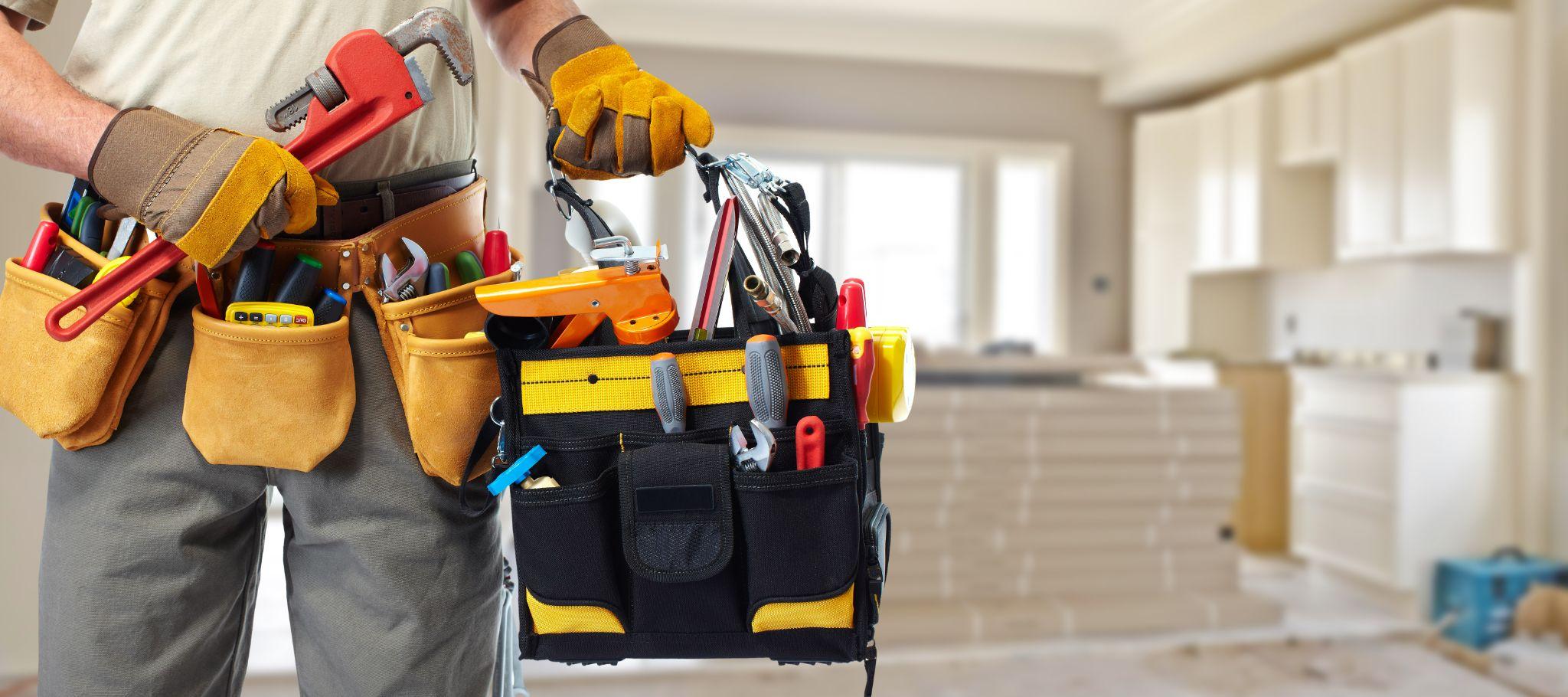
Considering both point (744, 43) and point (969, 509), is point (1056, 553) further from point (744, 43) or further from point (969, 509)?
point (744, 43)

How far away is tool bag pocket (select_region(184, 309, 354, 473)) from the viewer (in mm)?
718

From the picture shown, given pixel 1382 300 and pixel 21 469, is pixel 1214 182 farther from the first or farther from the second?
pixel 21 469

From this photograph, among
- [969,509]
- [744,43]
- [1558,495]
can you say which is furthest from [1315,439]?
[744,43]

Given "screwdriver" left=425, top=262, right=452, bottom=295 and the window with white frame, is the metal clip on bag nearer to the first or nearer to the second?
"screwdriver" left=425, top=262, right=452, bottom=295

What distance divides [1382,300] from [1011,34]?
249 centimetres

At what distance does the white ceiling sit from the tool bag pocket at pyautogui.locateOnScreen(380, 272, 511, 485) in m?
4.91

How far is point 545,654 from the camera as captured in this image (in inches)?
29.3

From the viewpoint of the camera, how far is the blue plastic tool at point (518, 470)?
738mm

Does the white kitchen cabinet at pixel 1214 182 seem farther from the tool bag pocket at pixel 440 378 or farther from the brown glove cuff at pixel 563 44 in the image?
the tool bag pocket at pixel 440 378

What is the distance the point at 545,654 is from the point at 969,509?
7.65ft

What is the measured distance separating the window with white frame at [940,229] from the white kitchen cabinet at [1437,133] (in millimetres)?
2090

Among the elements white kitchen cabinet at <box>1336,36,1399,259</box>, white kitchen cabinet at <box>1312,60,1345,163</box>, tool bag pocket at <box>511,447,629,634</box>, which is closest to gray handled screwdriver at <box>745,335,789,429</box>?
tool bag pocket at <box>511,447,629,634</box>

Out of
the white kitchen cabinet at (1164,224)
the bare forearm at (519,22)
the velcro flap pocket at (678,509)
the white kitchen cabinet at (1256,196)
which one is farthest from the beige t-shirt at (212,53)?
the white kitchen cabinet at (1164,224)

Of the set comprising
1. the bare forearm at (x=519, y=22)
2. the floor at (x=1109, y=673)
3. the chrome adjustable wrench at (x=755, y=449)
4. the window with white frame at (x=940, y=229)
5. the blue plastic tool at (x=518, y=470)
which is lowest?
the floor at (x=1109, y=673)
